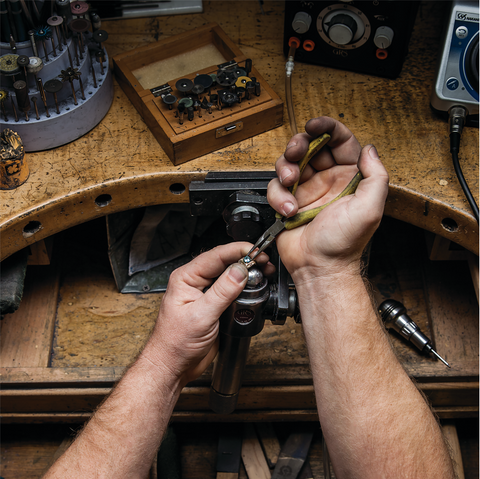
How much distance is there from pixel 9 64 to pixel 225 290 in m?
0.63

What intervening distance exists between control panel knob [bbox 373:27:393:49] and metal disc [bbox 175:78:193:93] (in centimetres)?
43

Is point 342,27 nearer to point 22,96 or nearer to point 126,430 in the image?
point 22,96

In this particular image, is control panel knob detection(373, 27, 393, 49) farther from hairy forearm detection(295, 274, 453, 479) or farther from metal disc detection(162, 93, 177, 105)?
hairy forearm detection(295, 274, 453, 479)

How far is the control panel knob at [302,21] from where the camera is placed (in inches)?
50.4

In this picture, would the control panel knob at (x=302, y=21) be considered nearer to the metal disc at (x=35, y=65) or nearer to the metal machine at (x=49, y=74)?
the metal machine at (x=49, y=74)

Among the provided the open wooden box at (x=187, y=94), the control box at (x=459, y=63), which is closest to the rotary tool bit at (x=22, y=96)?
the open wooden box at (x=187, y=94)

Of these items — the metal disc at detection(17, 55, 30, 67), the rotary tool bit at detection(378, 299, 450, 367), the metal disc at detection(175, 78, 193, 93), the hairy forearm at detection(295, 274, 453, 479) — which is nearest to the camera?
the hairy forearm at detection(295, 274, 453, 479)

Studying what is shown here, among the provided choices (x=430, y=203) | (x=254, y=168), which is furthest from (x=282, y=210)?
(x=430, y=203)

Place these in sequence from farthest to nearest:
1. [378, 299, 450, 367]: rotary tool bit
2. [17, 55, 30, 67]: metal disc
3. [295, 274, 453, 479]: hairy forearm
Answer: [378, 299, 450, 367]: rotary tool bit, [17, 55, 30, 67]: metal disc, [295, 274, 453, 479]: hairy forearm

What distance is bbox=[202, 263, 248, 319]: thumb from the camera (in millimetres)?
944

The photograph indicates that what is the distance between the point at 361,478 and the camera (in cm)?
89

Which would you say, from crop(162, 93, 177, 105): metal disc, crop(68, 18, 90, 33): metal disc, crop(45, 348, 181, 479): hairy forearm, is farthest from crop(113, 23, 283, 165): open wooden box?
crop(45, 348, 181, 479): hairy forearm

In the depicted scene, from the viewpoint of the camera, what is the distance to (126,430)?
37.4 inches

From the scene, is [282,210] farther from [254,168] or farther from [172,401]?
[172,401]
